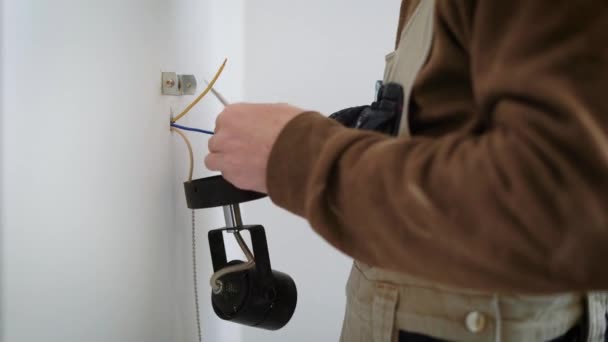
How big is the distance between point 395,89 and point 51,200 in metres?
0.41

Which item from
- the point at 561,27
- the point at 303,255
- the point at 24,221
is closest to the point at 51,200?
the point at 24,221

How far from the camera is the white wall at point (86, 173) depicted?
482 millimetres

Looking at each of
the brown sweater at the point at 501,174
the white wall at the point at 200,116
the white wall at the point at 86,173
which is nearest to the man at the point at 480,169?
the brown sweater at the point at 501,174

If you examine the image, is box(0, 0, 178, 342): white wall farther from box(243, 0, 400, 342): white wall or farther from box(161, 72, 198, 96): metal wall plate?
box(243, 0, 400, 342): white wall

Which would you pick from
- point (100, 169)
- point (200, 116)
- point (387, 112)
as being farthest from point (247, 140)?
point (200, 116)

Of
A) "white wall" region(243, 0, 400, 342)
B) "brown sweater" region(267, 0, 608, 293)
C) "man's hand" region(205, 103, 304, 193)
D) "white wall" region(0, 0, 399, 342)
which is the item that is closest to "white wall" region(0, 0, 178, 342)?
"white wall" region(0, 0, 399, 342)

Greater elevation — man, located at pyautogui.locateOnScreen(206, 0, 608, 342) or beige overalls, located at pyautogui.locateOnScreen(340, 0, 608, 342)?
man, located at pyautogui.locateOnScreen(206, 0, 608, 342)

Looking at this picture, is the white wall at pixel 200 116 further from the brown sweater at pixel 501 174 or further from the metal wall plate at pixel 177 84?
the brown sweater at pixel 501 174

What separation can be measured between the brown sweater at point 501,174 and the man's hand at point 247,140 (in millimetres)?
68

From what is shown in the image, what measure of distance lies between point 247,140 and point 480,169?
239mm

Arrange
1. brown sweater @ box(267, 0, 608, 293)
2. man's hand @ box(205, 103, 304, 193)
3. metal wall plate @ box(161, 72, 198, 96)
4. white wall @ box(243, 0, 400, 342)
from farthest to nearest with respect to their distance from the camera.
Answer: white wall @ box(243, 0, 400, 342) < metal wall plate @ box(161, 72, 198, 96) < man's hand @ box(205, 103, 304, 193) < brown sweater @ box(267, 0, 608, 293)

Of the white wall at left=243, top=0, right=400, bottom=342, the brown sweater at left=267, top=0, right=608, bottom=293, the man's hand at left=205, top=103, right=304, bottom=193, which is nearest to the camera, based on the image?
the brown sweater at left=267, top=0, right=608, bottom=293

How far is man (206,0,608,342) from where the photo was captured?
0.89ft

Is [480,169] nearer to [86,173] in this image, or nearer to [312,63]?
[86,173]
